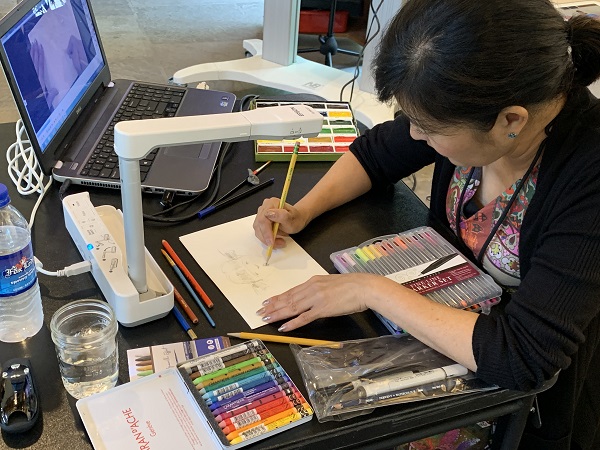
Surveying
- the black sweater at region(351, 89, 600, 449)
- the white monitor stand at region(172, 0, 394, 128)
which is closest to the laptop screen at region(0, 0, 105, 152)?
the black sweater at region(351, 89, 600, 449)

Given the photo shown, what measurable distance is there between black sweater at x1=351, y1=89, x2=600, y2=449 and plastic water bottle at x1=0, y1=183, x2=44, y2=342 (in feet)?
2.03

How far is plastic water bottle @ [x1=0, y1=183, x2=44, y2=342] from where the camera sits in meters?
0.84

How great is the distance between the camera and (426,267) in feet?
3.41

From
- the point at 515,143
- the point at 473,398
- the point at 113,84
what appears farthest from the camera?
the point at 113,84

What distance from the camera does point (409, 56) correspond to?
887 mm

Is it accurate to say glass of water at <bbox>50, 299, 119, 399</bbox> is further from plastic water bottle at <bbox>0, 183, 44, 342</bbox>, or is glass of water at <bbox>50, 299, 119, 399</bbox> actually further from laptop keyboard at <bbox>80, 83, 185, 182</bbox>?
laptop keyboard at <bbox>80, 83, 185, 182</bbox>

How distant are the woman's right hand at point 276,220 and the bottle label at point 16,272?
1.26 feet

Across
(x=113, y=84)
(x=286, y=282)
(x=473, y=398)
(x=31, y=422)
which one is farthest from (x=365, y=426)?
(x=113, y=84)

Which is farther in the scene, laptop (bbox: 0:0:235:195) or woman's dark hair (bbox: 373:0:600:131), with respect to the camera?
laptop (bbox: 0:0:235:195)

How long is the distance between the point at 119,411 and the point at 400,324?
15.8 inches

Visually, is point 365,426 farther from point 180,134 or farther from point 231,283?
point 180,134

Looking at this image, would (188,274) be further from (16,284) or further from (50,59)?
(50,59)

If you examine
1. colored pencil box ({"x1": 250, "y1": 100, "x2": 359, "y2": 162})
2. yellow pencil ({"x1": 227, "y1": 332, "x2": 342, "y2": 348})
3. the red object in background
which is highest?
yellow pencil ({"x1": 227, "y1": 332, "x2": 342, "y2": 348})

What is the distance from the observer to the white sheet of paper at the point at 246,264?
99 cm
